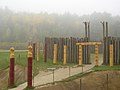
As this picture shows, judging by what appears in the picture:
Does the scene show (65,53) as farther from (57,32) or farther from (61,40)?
(57,32)

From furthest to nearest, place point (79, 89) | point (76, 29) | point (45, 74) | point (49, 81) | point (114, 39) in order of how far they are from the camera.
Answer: point (76, 29)
point (114, 39)
point (45, 74)
point (49, 81)
point (79, 89)

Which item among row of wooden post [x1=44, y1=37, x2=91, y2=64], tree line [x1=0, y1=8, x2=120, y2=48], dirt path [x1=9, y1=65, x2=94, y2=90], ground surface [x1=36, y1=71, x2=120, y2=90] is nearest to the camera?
ground surface [x1=36, y1=71, x2=120, y2=90]

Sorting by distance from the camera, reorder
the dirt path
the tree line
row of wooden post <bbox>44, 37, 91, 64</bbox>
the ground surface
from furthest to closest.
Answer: the tree line, row of wooden post <bbox>44, 37, 91, 64</bbox>, the dirt path, the ground surface

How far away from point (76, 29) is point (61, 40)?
57000 mm

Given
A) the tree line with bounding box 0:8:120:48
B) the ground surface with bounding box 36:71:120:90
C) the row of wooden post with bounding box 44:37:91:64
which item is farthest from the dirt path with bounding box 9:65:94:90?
the tree line with bounding box 0:8:120:48

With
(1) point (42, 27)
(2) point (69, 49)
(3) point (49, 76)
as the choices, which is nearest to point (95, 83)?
(3) point (49, 76)

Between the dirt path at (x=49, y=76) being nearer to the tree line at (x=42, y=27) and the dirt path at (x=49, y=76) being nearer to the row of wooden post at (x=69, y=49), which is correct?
the row of wooden post at (x=69, y=49)

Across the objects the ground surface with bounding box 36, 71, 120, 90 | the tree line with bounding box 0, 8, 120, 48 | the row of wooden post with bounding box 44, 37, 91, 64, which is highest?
the tree line with bounding box 0, 8, 120, 48

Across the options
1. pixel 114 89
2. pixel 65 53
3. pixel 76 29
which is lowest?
pixel 114 89

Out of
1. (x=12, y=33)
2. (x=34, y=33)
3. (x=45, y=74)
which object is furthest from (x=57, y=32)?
A: (x=45, y=74)

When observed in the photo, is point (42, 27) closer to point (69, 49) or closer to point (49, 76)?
point (69, 49)

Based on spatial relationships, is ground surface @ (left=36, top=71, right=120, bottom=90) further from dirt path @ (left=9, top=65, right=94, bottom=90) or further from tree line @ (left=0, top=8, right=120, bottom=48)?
Answer: tree line @ (left=0, top=8, right=120, bottom=48)

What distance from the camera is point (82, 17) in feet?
345

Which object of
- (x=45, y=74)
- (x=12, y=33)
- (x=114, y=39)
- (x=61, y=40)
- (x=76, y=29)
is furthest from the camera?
(x=76, y=29)
